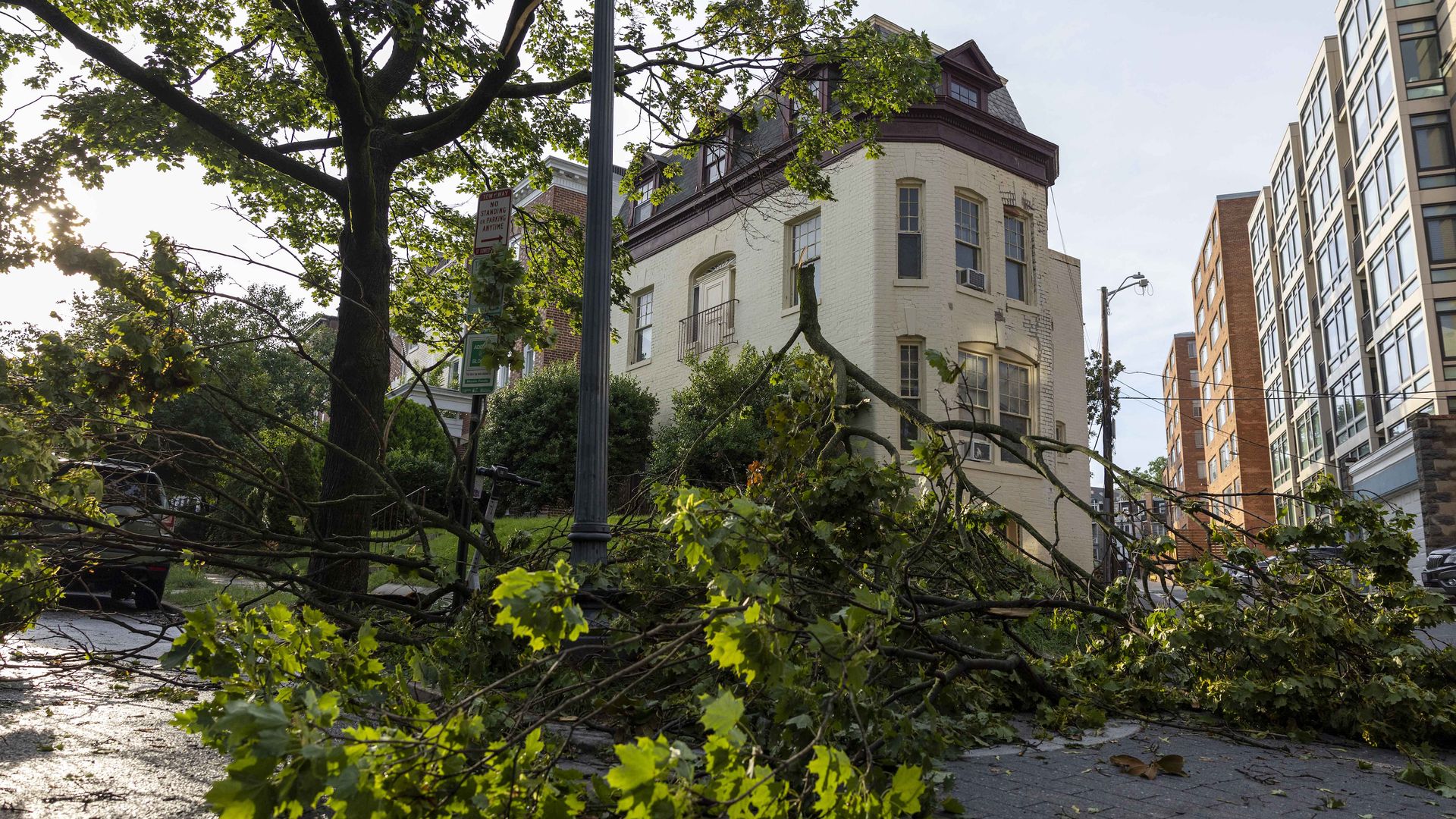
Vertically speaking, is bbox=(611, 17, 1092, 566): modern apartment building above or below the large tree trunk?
above

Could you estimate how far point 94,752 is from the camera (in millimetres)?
4047

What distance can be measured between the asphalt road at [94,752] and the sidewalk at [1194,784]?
3.09 meters

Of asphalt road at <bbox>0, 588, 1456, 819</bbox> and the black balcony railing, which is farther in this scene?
the black balcony railing

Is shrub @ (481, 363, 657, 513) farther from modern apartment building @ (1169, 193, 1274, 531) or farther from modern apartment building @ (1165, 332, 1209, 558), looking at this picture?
modern apartment building @ (1165, 332, 1209, 558)

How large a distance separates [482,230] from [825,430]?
3182 millimetres

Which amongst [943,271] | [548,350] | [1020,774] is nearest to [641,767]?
[1020,774]

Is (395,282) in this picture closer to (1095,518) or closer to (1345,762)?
(1095,518)

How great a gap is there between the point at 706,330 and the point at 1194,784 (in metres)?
18.3

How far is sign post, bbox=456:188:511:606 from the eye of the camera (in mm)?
5727

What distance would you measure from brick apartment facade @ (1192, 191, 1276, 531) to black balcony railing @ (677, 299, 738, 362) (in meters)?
41.1

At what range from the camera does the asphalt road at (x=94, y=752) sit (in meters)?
3.30

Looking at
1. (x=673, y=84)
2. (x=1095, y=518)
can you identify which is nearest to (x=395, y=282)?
(x=673, y=84)

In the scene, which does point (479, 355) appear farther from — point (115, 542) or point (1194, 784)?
point (1194, 784)

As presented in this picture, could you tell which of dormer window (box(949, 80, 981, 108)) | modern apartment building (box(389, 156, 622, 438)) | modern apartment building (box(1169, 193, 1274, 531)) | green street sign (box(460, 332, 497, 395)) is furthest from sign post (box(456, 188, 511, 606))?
modern apartment building (box(1169, 193, 1274, 531))
